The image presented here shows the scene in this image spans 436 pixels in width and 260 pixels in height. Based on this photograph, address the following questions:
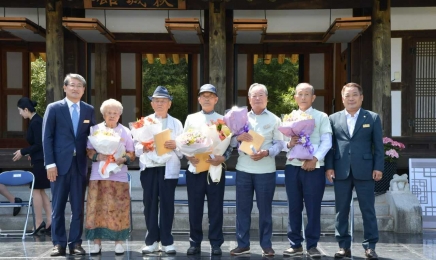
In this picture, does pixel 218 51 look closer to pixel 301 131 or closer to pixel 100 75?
pixel 301 131

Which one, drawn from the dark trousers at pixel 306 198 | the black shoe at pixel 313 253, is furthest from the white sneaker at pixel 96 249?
the black shoe at pixel 313 253

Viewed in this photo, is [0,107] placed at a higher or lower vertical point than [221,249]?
higher

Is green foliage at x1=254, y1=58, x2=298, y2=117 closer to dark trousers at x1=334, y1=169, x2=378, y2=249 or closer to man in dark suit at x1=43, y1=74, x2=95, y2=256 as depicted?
dark trousers at x1=334, y1=169, x2=378, y2=249

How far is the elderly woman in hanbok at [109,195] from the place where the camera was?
695 cm

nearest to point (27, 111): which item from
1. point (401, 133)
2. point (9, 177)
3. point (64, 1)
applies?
point (9, 177)

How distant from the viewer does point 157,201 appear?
277 inches

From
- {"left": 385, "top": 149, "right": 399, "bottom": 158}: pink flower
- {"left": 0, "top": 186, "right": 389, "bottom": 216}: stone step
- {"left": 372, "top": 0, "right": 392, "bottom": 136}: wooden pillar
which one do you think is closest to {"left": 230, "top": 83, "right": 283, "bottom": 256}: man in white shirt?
{"left": 0, "top": 186, "right": 389, "bottom": 216}: stone step

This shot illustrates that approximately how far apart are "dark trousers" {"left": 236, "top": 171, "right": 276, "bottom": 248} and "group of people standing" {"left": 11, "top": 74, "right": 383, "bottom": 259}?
1cm

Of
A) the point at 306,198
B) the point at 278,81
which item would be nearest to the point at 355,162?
the point at 306,198

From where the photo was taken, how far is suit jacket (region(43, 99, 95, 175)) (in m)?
6.90

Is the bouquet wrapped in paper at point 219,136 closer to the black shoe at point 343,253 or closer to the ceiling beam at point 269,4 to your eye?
the black shoe at point 343,253

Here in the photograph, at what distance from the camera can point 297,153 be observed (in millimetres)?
6770

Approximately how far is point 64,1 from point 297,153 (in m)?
5.68

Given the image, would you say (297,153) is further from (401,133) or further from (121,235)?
(401,133)
